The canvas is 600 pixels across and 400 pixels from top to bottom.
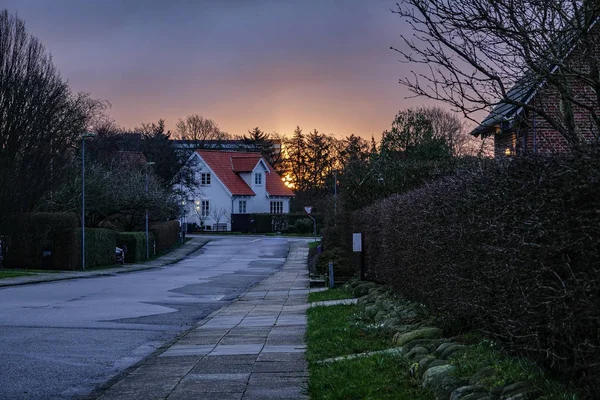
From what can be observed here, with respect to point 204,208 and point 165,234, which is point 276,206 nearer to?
point 204,208

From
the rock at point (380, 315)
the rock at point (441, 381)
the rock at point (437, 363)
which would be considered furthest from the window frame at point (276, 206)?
the rock at point (441, 381)

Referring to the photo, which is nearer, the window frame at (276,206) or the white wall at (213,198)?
the white wall at (213,198)

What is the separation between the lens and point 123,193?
5716cm

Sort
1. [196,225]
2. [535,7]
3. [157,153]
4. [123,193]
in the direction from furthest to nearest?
1. [196,225]
2. [157,153]
3. [123,193]
4. [535,7]

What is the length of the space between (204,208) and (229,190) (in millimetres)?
4048

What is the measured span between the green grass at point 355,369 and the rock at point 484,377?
0.59 metres

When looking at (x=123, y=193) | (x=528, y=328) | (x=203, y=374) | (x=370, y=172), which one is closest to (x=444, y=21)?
(x=528, y=328)

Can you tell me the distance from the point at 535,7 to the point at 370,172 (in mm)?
30420

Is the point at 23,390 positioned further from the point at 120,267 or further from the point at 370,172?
the point at 120,267

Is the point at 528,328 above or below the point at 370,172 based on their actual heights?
below

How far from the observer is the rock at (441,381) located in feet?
24.8

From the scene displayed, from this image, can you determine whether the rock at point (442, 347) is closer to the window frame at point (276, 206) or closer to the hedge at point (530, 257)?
the hedge at point (530, 257)

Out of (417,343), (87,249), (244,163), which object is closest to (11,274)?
(87,249)

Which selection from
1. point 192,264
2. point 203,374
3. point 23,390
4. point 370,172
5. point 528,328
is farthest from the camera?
point 192,264
